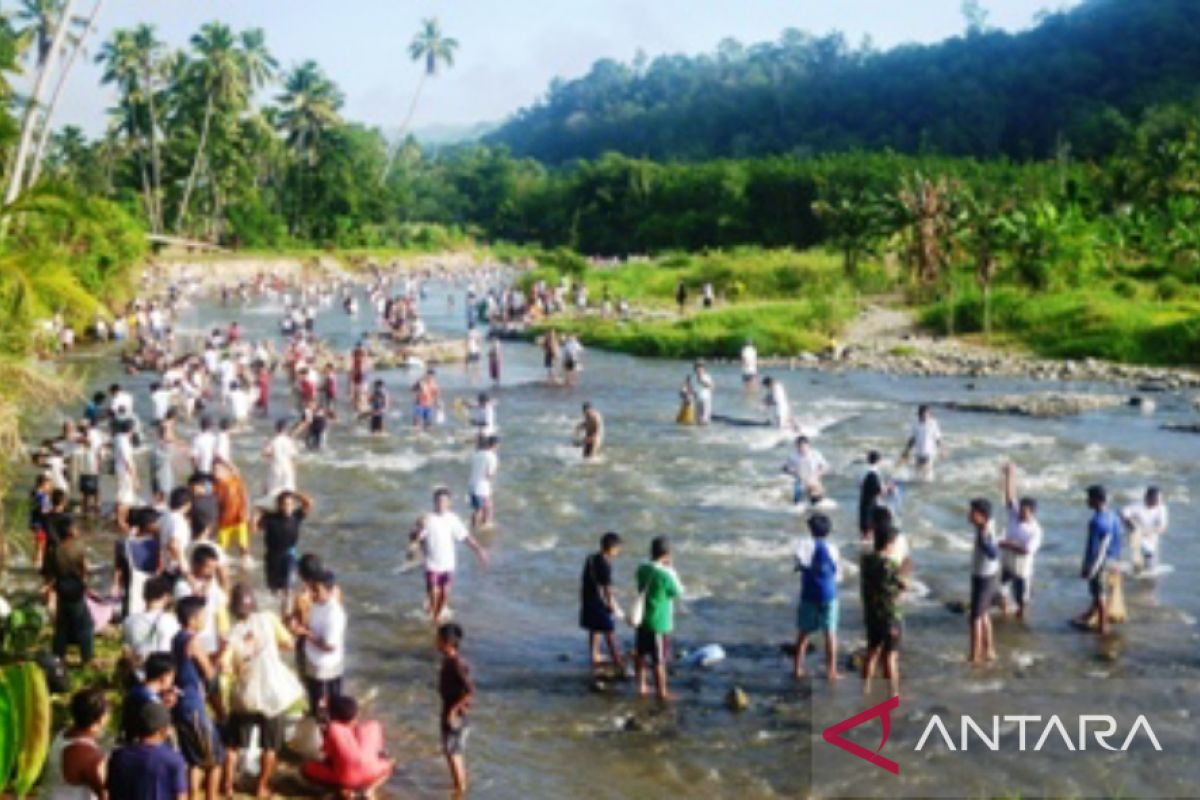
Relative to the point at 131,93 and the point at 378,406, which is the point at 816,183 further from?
Result: the point at 378,406

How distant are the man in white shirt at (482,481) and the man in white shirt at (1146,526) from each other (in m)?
7.74

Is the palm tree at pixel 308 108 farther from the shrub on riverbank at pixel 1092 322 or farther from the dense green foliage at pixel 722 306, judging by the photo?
the shrub on riverbank at pixel 1092 322

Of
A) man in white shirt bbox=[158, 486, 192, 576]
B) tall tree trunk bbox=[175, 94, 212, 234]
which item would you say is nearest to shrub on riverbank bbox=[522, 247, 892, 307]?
tall tree trunk bbox=[175, 94, 212, 234]

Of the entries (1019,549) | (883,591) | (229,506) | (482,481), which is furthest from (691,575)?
(229,506)

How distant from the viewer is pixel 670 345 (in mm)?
40969

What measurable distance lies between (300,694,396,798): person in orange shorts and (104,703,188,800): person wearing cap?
6.07 feet

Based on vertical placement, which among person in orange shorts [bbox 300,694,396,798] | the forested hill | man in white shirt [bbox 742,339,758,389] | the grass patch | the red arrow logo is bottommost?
the red arrow logo

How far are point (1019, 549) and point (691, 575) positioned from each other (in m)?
4.14

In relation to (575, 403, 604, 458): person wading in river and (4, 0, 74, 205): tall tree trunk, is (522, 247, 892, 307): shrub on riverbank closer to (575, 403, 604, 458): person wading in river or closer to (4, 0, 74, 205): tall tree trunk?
(575, 403, 604, 458): person wading in river

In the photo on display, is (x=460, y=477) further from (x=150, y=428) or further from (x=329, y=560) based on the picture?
(x=150, y=428)

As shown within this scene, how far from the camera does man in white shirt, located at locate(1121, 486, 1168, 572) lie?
14.5 meters

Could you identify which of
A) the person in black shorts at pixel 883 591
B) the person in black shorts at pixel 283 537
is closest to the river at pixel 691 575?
the person in black shorts at pixel 883 591

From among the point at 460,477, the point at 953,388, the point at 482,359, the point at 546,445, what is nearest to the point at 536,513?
the point at 460,477

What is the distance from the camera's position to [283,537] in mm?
12562
